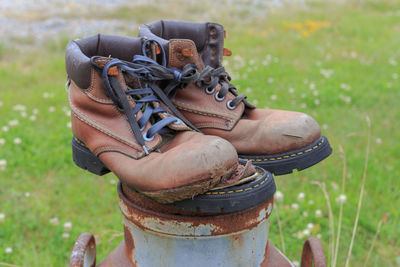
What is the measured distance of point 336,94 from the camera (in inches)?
221

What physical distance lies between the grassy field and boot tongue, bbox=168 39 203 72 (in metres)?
1.14

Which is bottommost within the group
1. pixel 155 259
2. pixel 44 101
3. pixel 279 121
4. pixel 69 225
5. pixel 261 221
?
pixel 44 101

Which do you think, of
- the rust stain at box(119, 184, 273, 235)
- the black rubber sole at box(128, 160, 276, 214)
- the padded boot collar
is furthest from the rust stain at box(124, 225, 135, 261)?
the padded boot collar

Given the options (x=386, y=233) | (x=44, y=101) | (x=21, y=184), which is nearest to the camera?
(x=386, y=233)

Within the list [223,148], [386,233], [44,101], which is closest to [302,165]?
[223,148]

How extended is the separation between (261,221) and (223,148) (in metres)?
0.42

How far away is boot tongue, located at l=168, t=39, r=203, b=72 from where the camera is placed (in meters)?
1.96

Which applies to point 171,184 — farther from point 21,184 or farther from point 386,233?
point 21,184

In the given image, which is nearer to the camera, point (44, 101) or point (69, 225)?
point (69, 225)

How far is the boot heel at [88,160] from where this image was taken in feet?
6.47

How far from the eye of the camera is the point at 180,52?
6.48ft

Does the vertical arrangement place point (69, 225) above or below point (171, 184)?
below

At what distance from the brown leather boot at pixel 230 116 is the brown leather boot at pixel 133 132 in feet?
0.71

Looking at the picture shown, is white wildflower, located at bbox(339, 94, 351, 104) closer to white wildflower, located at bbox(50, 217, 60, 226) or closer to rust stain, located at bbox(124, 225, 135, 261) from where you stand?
white wildflower, located at bbox(50, 217, 60, 226)
